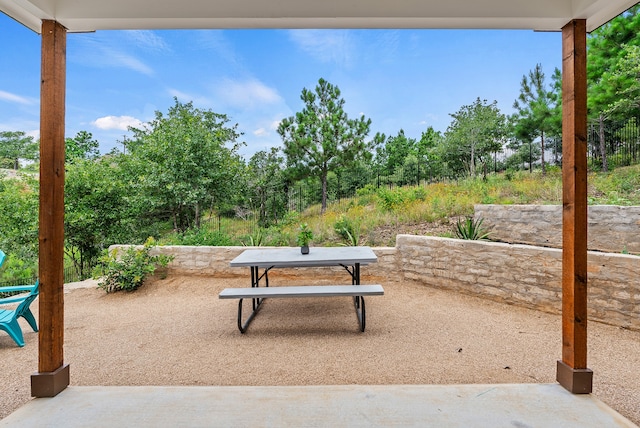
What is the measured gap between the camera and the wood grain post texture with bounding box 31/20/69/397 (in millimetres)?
1806

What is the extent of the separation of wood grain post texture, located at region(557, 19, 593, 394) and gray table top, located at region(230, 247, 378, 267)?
1.62 metres

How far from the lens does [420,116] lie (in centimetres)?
1612

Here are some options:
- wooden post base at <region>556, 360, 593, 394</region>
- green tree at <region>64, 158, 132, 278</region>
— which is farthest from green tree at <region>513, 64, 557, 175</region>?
green tree at <region>64, 158, 132, 278</region>

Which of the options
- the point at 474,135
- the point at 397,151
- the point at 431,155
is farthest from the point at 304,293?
the point at 397,151

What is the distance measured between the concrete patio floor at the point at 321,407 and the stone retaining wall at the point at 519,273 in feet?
5.52

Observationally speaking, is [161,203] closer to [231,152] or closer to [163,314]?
[231,152]

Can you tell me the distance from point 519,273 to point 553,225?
83.3 inches

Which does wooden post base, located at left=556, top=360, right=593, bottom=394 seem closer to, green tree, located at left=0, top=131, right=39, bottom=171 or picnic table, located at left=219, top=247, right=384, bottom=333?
picnic table, located at left=219, top=247, right=384, bottom=333

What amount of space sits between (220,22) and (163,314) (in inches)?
127

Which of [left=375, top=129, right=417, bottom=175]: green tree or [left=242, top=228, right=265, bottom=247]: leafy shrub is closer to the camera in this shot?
[left=242, top=228, right=265, bottom=247]: leafy shrub

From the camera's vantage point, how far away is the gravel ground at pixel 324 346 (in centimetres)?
217

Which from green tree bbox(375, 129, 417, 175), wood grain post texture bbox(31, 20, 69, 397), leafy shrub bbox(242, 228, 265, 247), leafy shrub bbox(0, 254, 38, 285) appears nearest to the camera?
wood grain post texture bbox(31, 20, 69, 397)

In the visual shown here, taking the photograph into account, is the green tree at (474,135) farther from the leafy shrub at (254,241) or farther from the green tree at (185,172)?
the leafy shrub at (254,241)

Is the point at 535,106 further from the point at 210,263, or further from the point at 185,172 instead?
the point at 210,263
